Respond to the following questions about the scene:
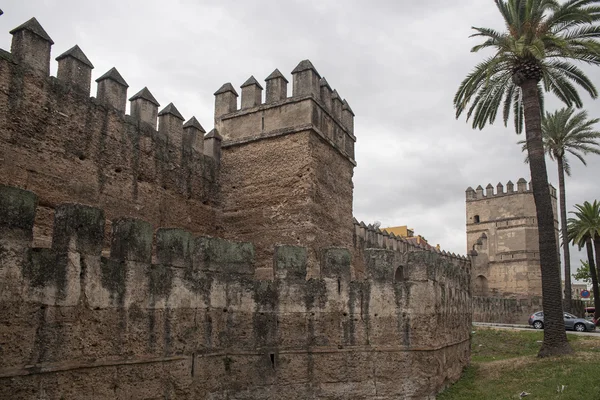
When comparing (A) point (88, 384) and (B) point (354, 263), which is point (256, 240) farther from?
(A) point (88, 384)

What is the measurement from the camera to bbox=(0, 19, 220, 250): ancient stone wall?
879 cm

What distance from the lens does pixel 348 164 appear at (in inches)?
570

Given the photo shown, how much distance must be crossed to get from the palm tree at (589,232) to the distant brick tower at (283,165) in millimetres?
20022

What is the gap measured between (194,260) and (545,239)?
33.6 ft

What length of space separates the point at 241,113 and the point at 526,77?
8.13 m

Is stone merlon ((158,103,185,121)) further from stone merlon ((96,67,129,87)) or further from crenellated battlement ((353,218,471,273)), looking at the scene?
crenellated battlement ((353,218,471,273))

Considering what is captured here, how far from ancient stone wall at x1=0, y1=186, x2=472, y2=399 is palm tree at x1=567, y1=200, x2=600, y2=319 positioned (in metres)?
19.6

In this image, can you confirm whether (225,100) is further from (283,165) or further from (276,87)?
(283,165)

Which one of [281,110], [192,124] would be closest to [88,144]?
[192,124]

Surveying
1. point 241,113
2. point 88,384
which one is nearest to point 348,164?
point 241,113

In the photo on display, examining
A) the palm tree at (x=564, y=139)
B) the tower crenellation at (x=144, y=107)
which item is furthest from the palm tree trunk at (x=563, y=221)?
the tower crenellation at (x=144, y=107)

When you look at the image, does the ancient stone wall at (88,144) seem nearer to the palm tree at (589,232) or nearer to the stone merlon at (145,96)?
the stone merlon at (145,96)

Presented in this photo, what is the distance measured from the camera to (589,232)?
28.4 meters

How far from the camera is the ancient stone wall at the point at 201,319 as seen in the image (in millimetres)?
6414
